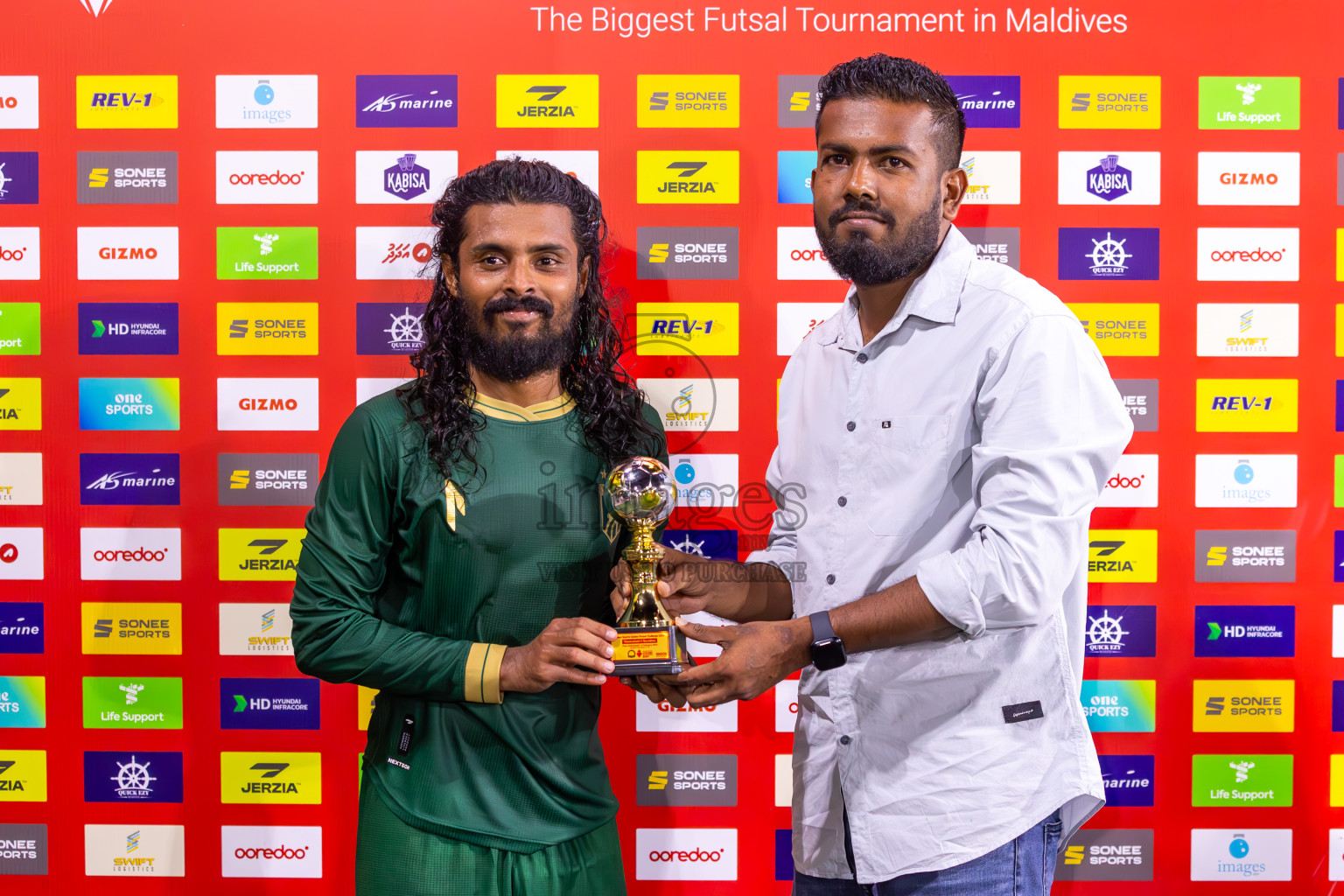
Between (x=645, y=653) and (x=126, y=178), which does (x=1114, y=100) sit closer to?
(x=645, y=653)

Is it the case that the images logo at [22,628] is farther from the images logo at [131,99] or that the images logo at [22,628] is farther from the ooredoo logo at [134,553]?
the images logo at [131,99]

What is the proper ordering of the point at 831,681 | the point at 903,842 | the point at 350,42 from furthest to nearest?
the point at 350,42, the point at 831,681, the point at 903,842

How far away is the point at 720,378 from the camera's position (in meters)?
2.77

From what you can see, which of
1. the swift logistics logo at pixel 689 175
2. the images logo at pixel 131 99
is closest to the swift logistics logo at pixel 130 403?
the images logo at pixel 131 99

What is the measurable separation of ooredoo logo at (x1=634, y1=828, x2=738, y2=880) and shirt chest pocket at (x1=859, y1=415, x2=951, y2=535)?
1511 mm

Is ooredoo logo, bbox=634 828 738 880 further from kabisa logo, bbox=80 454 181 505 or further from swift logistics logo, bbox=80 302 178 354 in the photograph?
swift logistics logo, bbox=80 302 178 354

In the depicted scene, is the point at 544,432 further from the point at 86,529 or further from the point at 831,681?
the point at 86,529

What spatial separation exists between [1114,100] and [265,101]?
2642 millimetres

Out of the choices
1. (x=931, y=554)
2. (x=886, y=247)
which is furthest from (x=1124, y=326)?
(x=931, y=554)

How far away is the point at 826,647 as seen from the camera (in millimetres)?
1714

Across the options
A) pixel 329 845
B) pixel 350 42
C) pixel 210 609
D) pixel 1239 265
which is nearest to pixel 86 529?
pixel 210 609

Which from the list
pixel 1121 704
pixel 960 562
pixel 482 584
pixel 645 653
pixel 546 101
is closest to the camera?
pixel 960 562

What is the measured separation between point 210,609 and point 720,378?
71.1 inches

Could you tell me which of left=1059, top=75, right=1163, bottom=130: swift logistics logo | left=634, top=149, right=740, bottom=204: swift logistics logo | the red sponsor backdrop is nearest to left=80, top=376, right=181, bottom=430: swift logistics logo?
the red sponsor backdrop
